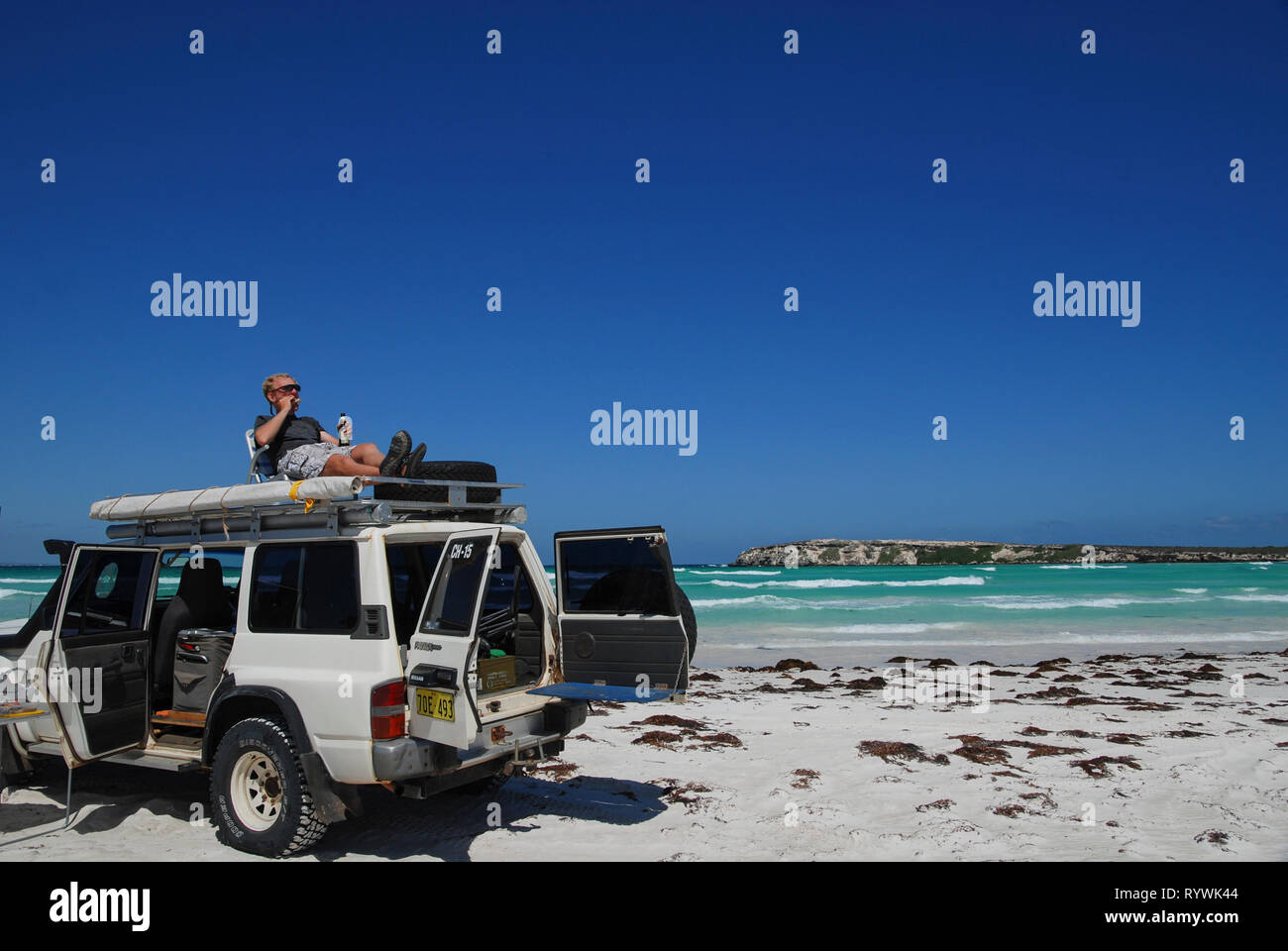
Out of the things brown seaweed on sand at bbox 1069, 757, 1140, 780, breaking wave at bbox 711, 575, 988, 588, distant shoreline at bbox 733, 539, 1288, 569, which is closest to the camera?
brown seaweed on sand at bbox 1069, 757, 1140, 780

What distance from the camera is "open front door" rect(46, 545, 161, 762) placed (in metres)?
5.95

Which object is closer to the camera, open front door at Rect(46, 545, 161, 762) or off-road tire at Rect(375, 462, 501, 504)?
off-road tire at Rect(375, 462, 501, 504)

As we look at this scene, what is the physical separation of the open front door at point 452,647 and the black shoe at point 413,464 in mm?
633

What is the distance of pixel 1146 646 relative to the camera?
23844 millimetres

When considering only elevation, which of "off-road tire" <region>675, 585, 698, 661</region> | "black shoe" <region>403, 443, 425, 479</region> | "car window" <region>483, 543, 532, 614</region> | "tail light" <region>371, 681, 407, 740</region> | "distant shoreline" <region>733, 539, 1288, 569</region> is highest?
"black shoe" <region>403, 443, 425, 479</region>

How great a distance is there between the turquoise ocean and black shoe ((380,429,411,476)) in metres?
16.5

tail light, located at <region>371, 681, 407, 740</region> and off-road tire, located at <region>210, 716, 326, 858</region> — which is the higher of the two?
tail light, located at <region>371, 681, 407, 740</region>

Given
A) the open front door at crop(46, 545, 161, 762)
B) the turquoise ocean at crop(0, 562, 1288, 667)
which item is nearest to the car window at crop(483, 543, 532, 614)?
the open front door at crop(46, 545, 161, 762)

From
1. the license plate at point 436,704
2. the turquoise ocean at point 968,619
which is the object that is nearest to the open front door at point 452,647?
the license plate at point 436,704

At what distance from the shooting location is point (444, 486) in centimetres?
582

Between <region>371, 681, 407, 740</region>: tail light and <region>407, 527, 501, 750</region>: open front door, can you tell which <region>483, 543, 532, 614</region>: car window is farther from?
<region>371, 681, 407, 740</region>: tail light

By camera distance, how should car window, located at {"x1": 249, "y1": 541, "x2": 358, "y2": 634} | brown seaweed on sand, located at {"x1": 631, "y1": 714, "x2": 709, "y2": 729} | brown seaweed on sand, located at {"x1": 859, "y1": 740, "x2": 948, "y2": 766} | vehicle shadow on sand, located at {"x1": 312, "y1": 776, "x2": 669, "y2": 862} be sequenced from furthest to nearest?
brown seaweed on sand, located at {"x1": 631, "y1": 714, "x2": 709, "y2": 729}
brown seaweed on sand, located at {"x1": 859, "y1": 740, "x2": 948, "y2": 766}
vehicle shadow on sand, located at {"x1": 312, "y1": 776, "x2": 669, "y2": 862}
car window, located at {"x1": 249, "y1": 541, "x2": 358, "y2": 634}

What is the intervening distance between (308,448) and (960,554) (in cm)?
9997

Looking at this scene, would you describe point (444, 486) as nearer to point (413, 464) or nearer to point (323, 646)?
point (413, 464)
